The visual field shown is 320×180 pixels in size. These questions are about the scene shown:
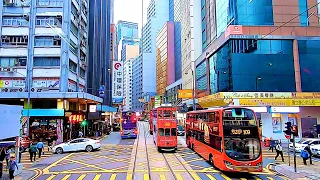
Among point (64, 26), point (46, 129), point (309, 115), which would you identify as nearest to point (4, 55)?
point (64, 26)

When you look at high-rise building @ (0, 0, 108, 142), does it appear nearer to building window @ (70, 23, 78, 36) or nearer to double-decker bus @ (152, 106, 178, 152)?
building window @ (70, 23, 78, 36)

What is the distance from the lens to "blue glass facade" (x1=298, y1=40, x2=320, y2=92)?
3738cm

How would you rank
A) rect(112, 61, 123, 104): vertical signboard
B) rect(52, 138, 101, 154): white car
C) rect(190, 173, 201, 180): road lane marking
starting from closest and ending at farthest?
rect(190, 173, 201, 180): road lane marking < rect(52, 138, 101, 154): white car < rect(112, 61, 123, 104): vertical signboard

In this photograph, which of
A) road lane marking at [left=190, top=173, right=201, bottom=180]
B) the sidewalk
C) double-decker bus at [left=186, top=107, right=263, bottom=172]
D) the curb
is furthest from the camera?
the curb

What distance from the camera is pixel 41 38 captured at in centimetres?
3666

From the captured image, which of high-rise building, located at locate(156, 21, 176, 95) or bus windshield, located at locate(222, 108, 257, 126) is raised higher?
high-rise building, located at locate(156, 21, 176, 95)

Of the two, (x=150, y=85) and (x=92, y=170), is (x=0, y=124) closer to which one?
(x=92, y=170)

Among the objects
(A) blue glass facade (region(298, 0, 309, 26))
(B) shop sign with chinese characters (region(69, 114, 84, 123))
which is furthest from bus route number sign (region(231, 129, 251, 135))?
(A) blue glass facade (region(298, 0, 309, 26))

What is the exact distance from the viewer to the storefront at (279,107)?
115 feet

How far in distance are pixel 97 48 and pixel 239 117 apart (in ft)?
155

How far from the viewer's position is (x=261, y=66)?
123 ft

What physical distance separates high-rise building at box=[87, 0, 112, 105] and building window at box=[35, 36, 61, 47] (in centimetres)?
1116

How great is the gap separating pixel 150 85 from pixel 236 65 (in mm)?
121979

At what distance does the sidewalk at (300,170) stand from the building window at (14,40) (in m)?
34.4
